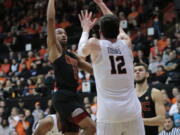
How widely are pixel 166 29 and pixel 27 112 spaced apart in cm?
645

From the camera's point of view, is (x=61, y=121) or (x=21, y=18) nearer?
(x=61, y=121)

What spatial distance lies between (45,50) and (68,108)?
1406 centimetres

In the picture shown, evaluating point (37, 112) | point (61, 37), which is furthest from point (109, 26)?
point (37, 112)

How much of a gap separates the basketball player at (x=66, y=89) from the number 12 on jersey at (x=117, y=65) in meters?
1.49

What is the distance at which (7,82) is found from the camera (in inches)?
703

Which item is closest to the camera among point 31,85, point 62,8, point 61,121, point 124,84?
point 124,84

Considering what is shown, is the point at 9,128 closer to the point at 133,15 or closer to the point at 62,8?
the point at 133,15

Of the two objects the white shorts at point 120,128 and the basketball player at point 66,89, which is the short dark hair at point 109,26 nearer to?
the white shorts at point 120,128

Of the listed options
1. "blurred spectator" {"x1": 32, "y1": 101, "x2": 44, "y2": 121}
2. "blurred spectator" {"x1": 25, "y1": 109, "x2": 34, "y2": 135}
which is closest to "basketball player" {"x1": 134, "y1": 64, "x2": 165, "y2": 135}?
"blurred spectator" {"x1": 32, "y1": 101, "x2": 44, "y2": 121}

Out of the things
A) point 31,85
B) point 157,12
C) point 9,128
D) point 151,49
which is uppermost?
point 157,12

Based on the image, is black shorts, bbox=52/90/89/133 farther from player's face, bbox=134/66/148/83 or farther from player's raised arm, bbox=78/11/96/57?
player's raised arm, bbox=78/11/96/57

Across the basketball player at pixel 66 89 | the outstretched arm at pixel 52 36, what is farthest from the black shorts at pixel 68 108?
the outstretched arm at pixel 52 36

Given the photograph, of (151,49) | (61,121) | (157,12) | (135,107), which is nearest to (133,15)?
(157,12)

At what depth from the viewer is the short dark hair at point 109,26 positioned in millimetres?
4832
